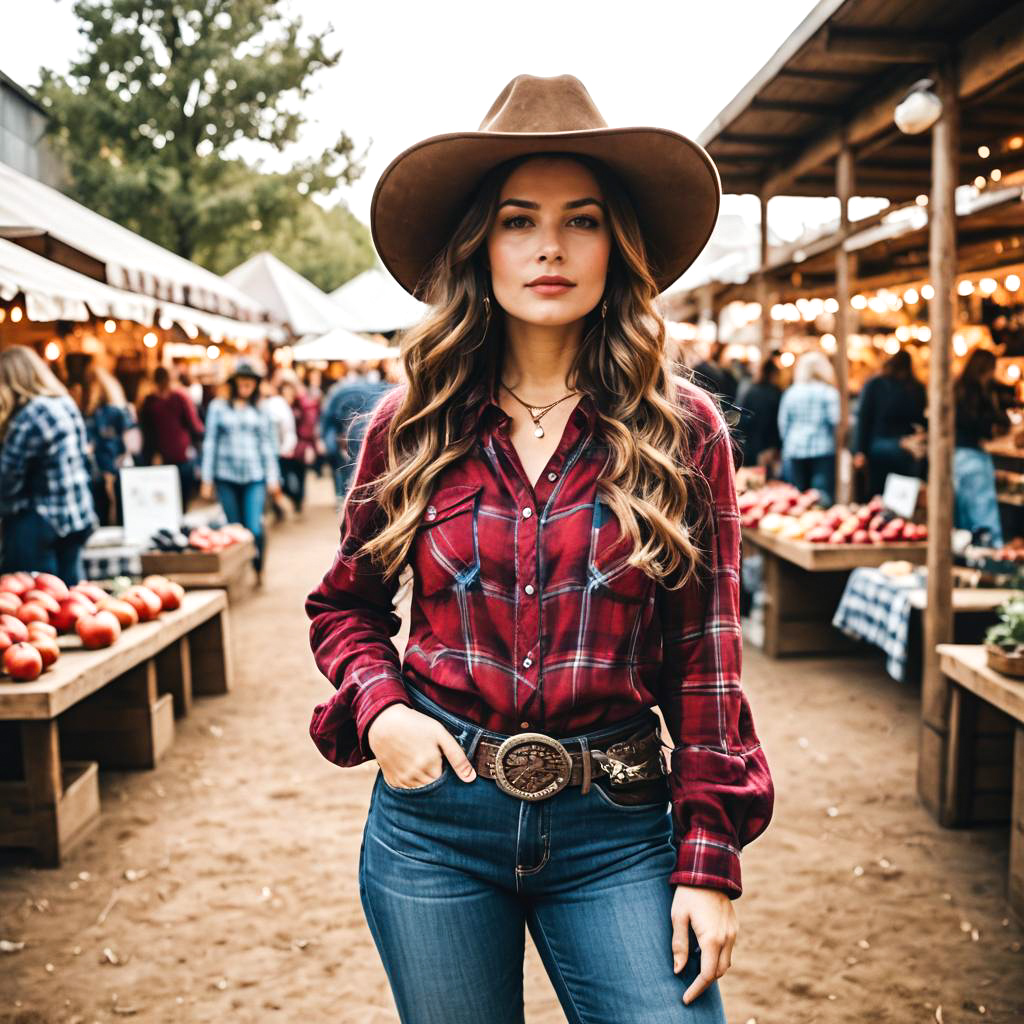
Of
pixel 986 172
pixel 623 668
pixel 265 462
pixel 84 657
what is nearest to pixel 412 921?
pixel 623 668

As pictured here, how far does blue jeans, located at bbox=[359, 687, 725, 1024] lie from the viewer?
4.97ft

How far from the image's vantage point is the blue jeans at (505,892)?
152 centimetres

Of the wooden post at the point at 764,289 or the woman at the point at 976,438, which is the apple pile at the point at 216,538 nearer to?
the woman at the point at 976,438

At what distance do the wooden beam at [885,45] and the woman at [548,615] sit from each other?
3.81m

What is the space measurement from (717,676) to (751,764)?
0.14 metres

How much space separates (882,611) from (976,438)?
1.74 m

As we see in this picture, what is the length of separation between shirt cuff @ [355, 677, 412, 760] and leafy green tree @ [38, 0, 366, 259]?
19.7 meters

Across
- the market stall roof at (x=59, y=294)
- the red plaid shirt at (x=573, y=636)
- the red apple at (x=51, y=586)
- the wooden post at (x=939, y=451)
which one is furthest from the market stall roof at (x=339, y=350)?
the red plaid shirt at (x=573, y=636)

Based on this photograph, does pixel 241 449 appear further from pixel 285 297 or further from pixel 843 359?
pixel 285 297

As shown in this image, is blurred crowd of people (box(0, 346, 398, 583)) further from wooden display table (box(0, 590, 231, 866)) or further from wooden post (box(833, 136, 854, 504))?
wooden post (box(833, 136, 854, 504))

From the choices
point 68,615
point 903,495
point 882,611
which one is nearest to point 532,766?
point 68,615

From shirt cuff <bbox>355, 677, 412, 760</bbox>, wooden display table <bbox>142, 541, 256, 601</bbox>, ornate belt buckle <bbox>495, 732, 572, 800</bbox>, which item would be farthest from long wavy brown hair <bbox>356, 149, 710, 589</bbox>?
wooden display table <bbox>142, 541, 256, 601</bbox>

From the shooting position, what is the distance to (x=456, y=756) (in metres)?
1.55

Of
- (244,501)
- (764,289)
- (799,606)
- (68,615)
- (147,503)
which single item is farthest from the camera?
(764,289)
